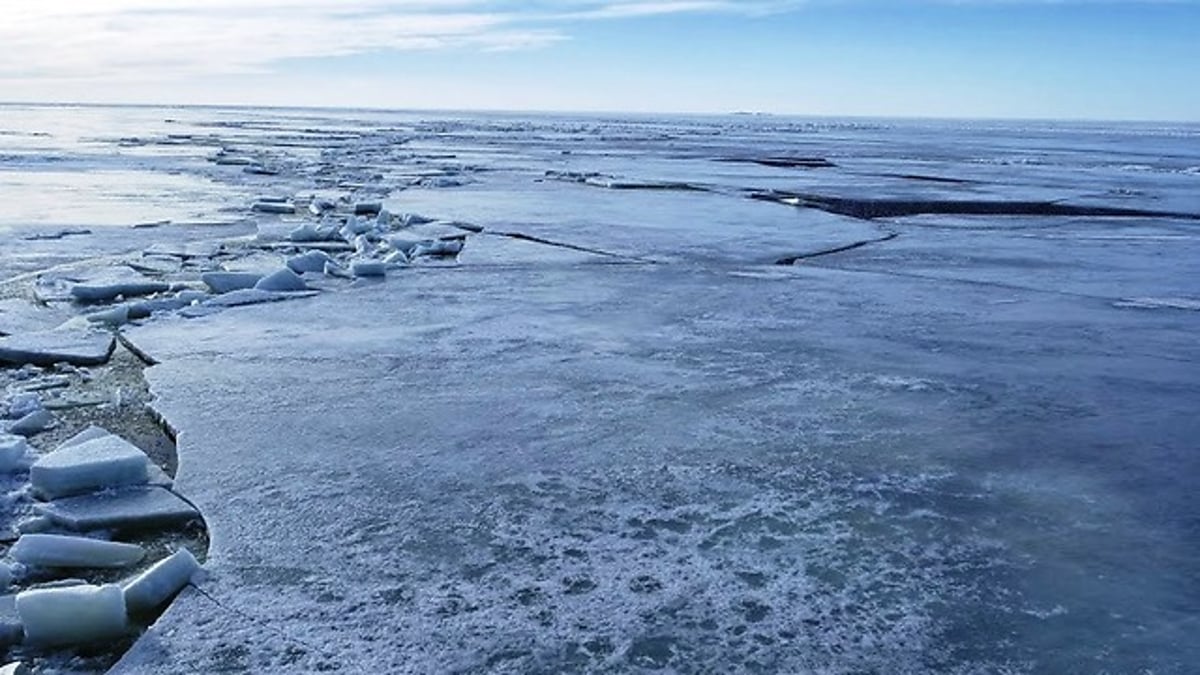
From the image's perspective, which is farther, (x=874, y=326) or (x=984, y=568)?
(x=874, y=326)

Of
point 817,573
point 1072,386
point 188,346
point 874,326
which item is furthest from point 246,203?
point 817,573

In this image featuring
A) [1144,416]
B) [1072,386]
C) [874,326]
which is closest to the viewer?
[1144,416]

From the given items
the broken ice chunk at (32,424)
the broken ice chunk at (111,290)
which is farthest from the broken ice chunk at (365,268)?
the broken ice chunk at (32,424)

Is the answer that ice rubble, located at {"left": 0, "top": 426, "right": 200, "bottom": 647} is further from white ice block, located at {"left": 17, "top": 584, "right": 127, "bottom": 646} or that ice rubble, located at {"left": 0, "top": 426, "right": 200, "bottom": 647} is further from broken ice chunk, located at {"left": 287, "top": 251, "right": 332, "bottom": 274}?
broken ice chunk, located at {"left": 287, "top": 251, "right": 332, "bottom": 274}

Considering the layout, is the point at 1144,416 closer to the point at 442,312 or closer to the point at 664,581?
the point at 664,581

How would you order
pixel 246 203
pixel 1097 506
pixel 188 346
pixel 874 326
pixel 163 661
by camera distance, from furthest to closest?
1. pixel 246 203
2. pixel 874 326
3. pixel 188 346
4. pixel 1097 506
5. pixel 163 661

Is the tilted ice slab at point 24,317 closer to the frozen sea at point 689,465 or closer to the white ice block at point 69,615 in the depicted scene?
the frozen sea at point 689,465
